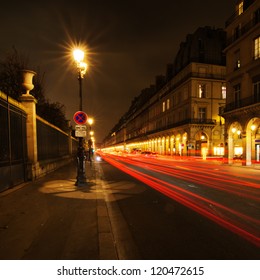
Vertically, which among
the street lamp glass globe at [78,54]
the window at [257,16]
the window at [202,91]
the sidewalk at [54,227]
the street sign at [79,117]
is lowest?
the sidewalk at [54,227]

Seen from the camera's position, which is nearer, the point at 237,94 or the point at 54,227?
the point at 54,227

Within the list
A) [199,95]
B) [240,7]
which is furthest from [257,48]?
[199,95]

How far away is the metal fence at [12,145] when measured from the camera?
28.3ft

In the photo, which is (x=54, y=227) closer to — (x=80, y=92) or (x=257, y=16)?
(x=80, y=92)

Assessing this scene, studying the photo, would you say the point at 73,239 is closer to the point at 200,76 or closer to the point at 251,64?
the point at 251,64

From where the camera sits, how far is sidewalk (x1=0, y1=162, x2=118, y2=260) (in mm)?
3869

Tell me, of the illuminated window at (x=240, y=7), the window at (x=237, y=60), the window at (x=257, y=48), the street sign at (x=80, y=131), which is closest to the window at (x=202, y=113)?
the window at (x=237, y=60)

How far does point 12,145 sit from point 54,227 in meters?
5.69

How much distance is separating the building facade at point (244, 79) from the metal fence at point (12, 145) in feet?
77.0

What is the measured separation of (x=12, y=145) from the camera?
376 inches

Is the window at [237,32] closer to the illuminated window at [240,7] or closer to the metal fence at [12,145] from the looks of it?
the illuminated window at [240,7]

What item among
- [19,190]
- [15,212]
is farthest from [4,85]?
[15,212]

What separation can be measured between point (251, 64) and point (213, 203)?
24365 mm

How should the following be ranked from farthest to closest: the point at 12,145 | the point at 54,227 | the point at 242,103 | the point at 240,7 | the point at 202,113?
1. the point at 202,113
2. the point at 240,7
3. the point at 242,103
4. the point at 12,145
5. the point at 54,227
